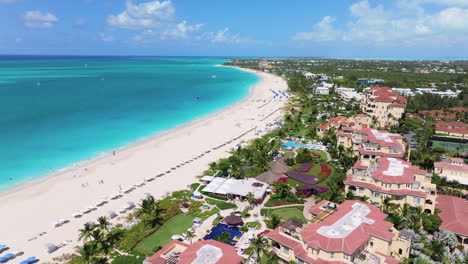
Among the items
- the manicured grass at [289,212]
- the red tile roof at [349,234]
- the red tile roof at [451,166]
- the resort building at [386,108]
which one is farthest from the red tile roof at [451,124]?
the red tile roof at [349,234]

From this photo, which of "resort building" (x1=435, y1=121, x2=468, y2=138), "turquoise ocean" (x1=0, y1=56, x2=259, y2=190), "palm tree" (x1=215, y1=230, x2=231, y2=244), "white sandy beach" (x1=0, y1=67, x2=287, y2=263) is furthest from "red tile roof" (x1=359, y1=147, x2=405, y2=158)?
"turquoise ocean" (x1=0, y1=56, x2=259, y2=190)

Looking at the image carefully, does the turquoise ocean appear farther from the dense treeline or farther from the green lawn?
the dense treeline

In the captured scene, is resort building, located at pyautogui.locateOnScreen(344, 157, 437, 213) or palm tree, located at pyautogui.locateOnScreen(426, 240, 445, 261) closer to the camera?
palm tree, located at pyautogui.locateOnScreen(426, 240, 445, 261)

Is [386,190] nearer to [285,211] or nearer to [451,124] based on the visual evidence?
[285,211]

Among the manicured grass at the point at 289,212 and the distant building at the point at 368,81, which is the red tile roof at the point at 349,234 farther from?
the distant building at the point at 368,81

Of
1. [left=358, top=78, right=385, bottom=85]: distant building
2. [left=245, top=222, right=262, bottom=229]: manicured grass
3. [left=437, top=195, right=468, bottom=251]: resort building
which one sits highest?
[left=358, top=78, right=385, bottom=85]: distant building

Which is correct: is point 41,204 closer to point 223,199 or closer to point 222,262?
point 223,199
